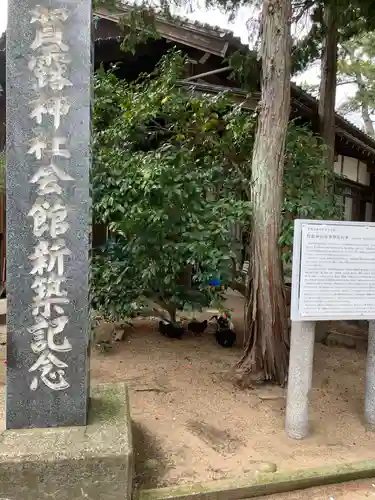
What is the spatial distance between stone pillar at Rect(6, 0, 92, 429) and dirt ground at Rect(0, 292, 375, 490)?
1003 mm

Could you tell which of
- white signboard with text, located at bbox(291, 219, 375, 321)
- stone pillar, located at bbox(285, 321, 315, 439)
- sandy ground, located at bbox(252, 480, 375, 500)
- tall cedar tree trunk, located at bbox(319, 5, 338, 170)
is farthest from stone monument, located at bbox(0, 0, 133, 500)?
tall cedar tree trunk, located at bbox(319, 5, 338, 170)

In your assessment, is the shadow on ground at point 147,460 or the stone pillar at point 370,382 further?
the stone pillar at point 370,382

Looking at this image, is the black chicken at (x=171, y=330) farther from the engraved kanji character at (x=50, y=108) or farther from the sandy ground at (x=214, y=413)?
the engraved kanji character at (x=50, y=108)

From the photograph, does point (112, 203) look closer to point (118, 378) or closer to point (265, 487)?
point (118, 378)

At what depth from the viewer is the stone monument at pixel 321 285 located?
3.33 meters

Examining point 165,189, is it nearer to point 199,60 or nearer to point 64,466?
point 64,466

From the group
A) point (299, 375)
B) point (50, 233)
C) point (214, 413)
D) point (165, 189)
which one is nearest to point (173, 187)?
point (165, 189)

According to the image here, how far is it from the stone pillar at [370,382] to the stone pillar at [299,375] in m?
0.65

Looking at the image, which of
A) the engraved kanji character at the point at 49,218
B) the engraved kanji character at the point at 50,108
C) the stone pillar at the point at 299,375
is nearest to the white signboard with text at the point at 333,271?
the stone pillar at the point at 299,375

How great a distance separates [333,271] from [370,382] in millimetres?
1175

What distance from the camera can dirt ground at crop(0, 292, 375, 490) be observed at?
3.14 metres

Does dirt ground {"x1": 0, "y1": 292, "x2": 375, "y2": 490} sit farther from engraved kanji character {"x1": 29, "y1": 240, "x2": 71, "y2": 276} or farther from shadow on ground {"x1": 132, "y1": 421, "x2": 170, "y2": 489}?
engraved kanji character {"x1": 29, "y1": 240, "x2": 71, "y2": 276}

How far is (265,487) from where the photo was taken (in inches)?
109

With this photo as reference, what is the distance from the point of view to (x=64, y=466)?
2342 millimetres
